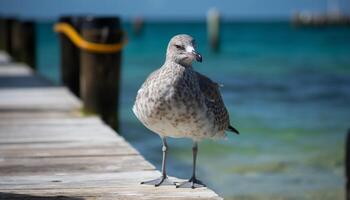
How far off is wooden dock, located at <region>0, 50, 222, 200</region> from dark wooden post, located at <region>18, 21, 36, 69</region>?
621 centimetres

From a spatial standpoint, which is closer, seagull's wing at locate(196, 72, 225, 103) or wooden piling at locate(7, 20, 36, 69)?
seagull's wing at locate(196, 72, 225, 103)

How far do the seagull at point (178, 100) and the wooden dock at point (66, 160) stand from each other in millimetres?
315

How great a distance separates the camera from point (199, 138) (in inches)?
164

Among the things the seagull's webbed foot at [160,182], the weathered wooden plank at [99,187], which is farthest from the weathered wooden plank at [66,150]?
the seagull's webbed foot at [160,182]

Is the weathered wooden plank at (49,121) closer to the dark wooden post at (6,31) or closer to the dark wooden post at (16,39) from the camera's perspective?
the dark wooden post at (16,39)

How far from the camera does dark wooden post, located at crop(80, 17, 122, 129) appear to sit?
7145 mm

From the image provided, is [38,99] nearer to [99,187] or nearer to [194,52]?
[99,187]

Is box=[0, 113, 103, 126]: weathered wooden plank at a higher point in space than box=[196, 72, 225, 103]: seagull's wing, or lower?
lower

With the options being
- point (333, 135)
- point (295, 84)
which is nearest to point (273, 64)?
point (295, 84)

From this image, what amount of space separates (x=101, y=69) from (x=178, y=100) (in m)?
3.42

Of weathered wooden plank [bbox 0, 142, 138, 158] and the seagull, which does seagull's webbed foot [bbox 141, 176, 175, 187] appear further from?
weathered wooden plank [bbox 0, 142, 138, 158]

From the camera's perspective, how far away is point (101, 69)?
723cm

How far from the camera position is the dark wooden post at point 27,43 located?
14.1 m

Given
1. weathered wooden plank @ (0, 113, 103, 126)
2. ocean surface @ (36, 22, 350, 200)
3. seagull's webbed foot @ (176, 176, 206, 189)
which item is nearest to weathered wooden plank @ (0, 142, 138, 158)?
seagull's webbed foot @ (176, 176, 206, 189)
